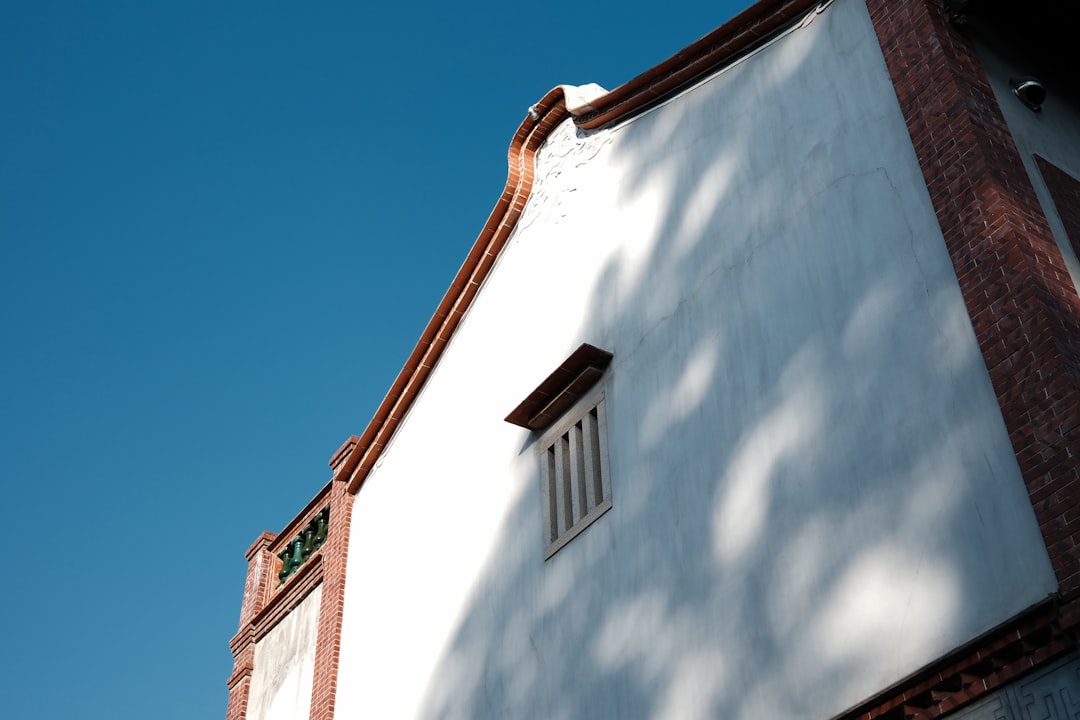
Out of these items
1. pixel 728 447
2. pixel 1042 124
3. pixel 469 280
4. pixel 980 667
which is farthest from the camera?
pixel 469 280

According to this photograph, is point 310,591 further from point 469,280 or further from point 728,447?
point 728,447

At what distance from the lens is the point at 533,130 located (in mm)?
13914

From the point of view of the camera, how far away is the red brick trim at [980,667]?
21.3 ft

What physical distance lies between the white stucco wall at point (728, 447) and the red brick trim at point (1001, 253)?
0.15 meters

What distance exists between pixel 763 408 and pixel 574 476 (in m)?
2.43

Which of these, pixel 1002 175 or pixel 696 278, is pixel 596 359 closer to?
pixel 696 278

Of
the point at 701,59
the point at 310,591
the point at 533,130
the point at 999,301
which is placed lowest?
the point at 999,301

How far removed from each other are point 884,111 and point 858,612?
3.75m

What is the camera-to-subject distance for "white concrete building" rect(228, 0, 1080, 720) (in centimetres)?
719

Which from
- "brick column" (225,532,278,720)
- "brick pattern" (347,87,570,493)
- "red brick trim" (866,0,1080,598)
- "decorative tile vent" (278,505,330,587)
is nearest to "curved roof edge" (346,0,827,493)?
"brick pattern" (347,87,570,493)

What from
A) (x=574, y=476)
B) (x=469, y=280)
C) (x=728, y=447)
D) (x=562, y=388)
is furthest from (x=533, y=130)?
(x=728, y=447)

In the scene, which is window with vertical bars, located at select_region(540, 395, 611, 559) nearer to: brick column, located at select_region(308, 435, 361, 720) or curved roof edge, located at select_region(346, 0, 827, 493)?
curved roof edge, located at select_region(346, 0, 827, 493)

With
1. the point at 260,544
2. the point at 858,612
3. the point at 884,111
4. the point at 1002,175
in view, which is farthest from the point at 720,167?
the point at 260,544

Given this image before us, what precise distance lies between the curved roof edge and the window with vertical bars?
10.1 feet
